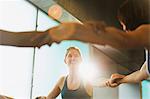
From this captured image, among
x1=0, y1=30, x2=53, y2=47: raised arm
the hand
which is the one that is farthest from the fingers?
x1=0, y1=30, x2=53, y2=47: raised arm

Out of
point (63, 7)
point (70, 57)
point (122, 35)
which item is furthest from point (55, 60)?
point (122, 35)

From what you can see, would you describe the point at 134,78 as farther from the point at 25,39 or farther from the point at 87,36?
the point at 25,39

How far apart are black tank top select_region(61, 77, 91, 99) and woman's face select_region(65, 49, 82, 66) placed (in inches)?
4.8

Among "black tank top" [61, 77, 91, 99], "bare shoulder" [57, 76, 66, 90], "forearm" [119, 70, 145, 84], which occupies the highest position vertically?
"forearm" [119, 70, 145, 84]

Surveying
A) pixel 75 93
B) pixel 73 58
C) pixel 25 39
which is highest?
pixel 25 39

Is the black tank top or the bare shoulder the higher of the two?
the bare shoulder

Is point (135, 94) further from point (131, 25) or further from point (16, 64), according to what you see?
point (16, 64)

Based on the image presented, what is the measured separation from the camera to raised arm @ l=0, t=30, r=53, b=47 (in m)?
1.45

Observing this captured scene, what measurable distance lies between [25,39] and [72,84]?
35cm

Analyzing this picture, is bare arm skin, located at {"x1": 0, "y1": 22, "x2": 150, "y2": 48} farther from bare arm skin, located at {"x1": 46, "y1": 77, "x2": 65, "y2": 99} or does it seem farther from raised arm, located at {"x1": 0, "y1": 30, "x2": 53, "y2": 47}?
bare arm skin, located at {"x1": 46, "y1": 77, "x2": 65, "y2": 99}

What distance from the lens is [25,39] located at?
4.89 ft

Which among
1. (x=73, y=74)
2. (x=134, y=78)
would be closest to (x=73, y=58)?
(x=73, y=74)

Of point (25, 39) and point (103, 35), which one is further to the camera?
point (25, 39)

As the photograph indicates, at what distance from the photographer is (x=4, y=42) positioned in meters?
1.53
